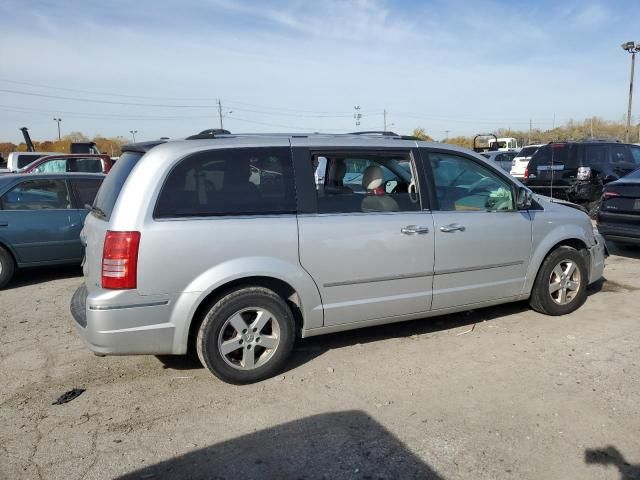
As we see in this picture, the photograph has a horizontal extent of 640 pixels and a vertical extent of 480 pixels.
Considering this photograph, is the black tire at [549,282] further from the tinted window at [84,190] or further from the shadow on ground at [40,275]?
the shadow on ground at [40,275]

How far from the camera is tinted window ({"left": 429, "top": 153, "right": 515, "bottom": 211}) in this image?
4445 mm

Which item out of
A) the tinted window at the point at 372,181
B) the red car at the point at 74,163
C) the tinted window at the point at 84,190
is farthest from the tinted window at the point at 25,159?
the tinted window at the point at 372,181

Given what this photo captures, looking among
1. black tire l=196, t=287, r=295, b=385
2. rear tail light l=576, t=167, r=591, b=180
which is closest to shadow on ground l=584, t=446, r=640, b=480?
black tire l=196, t=287, r=295, b=385

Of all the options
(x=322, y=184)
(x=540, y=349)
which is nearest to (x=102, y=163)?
(x=322, y=184)

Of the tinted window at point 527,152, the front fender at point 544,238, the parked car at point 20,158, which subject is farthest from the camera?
the tinted window at point 527,152

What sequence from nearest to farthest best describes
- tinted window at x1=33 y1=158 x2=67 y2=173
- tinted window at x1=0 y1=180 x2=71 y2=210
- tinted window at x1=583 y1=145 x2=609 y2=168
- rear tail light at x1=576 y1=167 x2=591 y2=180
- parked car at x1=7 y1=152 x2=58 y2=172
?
tinted window at x1=0 y1=180 x2=71 y2=210 < rear tail light at x1=576 y1=167 x2=591 y2=180 < tinted window at x1=583 y1=145 x2=609 y2=168 < tinted window at x1=33 y1=158 x2=67 y2=173 < parked car at x1=7 y1=152 x2=58 y2=172

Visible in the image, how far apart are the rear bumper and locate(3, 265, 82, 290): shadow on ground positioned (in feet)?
13.8

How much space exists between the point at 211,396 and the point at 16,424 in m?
1.23

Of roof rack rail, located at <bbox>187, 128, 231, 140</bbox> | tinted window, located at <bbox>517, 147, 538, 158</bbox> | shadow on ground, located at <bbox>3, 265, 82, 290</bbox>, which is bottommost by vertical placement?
shadow on ground, located at <bbox>3, 265, 82, 290</bbox>

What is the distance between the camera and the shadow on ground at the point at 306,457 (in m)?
2.73

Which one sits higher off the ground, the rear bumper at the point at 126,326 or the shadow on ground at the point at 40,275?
the rear bumper at the point at 126,326

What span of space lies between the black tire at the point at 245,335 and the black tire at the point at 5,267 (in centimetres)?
436

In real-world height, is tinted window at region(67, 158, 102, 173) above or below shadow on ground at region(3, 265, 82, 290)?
above

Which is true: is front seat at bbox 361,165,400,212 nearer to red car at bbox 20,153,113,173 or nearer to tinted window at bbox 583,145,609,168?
tinted window at bbox 583,145,609,168
